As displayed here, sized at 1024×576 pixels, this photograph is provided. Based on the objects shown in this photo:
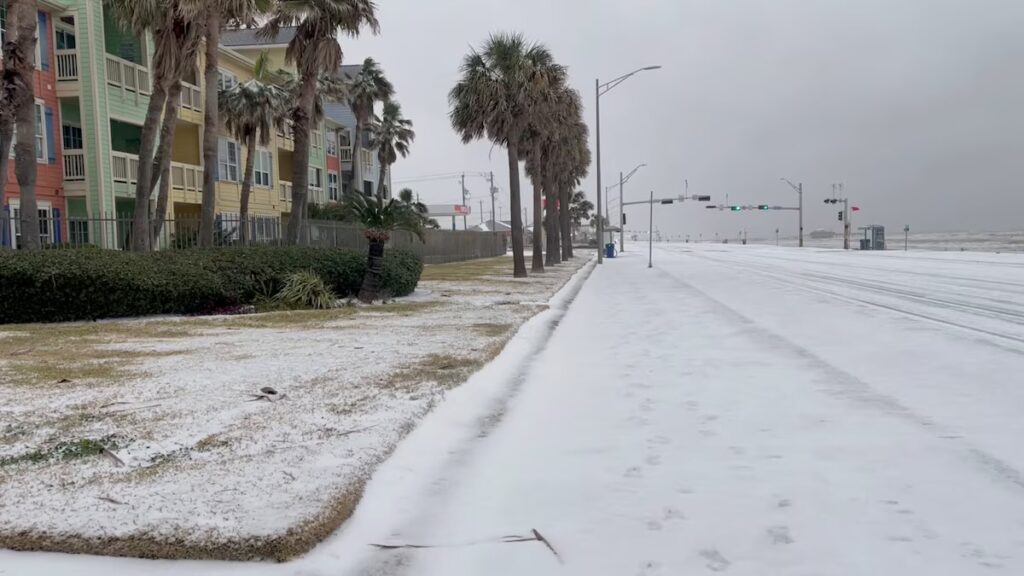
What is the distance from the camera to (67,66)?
2566 centimetres

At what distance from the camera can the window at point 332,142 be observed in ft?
174

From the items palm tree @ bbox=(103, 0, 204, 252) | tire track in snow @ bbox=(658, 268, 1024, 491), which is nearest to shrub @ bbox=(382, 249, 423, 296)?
palm tree @ bbox=(103, 0, 204, 252)

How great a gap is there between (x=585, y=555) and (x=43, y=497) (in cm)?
Result: 310

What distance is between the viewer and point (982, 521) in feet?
14.5

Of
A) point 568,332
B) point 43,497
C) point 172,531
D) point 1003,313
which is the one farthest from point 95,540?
point 1003,313

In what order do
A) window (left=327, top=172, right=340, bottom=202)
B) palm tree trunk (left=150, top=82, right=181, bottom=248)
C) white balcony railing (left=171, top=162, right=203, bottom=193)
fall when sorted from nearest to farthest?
palm tree trunk (left=150, top=82, right=181, bottom=248)
white balcony railing (left=171, top=162, right=203, bottom=193)
window (left=327, top=172, right=340, bottom=202)

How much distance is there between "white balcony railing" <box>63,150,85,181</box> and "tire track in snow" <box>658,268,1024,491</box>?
21.8 m

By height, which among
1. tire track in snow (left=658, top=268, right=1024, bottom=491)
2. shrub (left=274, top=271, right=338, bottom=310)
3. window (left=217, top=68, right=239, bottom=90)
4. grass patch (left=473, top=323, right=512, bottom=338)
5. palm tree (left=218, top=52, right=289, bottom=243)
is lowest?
tire track in snow (left=658, top=268, right=1024, bottom=491)

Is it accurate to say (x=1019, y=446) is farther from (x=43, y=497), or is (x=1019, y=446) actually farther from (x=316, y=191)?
(x=316, y=191)

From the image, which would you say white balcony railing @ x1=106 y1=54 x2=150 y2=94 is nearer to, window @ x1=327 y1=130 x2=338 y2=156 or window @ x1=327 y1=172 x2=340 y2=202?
window @ x1=327 y1=130 x2=338 y2=156

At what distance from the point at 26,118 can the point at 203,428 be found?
1171cm

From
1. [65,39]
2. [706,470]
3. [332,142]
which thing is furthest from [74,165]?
[332,142]

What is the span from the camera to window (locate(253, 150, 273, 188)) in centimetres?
3856

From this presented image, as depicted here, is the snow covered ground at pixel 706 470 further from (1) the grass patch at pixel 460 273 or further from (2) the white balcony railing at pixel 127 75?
(2) the white balcony railing at pixel 127 75
